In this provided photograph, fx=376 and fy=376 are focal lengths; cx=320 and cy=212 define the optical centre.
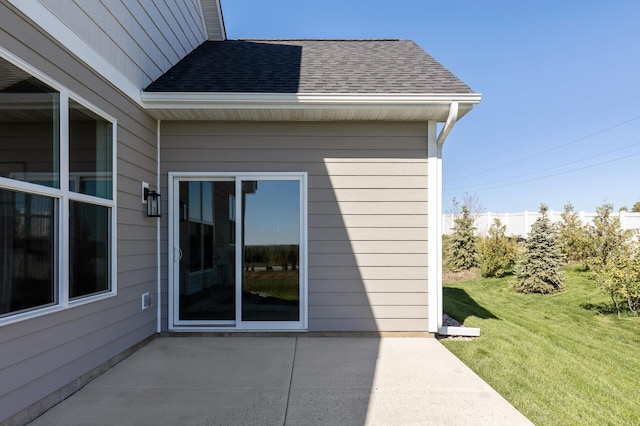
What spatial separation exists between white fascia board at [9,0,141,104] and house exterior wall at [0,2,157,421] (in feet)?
0.17

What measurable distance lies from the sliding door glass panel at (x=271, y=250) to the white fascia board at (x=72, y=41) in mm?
1653

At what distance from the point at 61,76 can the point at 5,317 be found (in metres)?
1.73

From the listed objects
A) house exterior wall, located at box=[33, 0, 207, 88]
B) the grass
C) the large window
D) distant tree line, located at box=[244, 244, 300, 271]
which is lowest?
the grass

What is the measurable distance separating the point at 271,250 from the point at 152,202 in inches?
57.6

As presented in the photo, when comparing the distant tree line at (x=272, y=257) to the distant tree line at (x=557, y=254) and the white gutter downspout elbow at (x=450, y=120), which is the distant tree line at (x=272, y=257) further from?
the distant tree line at (x=557, y=254)

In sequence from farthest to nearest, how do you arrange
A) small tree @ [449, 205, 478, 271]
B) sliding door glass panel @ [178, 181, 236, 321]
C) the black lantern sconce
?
small tree @ [449, 205, 478, 271] < sliding door glass panel @ [178, 181, 236, 321] < the black lantern sconce

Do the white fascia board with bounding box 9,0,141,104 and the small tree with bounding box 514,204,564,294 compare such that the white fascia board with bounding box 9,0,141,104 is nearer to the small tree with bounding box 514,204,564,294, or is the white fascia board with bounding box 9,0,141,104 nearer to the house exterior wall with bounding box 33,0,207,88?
the house exterior wall with bounding box 33,0,207,88

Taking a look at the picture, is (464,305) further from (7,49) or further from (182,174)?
(7,49)

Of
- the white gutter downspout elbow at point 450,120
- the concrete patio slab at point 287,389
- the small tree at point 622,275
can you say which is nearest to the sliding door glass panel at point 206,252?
the concrete patio slab at point 287,389

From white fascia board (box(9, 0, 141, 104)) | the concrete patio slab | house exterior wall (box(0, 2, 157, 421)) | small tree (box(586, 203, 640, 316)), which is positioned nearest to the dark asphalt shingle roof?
white fascia board (box(9, 0, 141, 104))

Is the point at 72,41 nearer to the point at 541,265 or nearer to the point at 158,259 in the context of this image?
the point at 158,259

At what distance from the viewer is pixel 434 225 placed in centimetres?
448

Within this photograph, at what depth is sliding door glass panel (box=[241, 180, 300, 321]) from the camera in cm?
453

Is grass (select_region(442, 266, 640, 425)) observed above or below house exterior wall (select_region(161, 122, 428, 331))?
below
